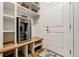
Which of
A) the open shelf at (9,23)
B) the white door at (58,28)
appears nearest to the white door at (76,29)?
the white door at (58,28)

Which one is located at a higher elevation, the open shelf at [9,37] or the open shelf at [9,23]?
the open shelf at [9,23]

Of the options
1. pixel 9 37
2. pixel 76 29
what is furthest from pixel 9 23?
pixel 76 29

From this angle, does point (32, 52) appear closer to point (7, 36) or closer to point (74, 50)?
point (7, 36)

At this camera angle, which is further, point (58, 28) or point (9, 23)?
point (58, 28)

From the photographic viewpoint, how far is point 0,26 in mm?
1178

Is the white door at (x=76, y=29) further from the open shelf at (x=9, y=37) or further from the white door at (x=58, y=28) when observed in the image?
the open shelf at (x=9, y=37)

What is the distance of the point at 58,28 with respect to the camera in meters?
2.08

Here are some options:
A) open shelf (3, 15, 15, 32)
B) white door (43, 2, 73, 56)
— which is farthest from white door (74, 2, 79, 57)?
open shelf (3, 15, 15, 32)

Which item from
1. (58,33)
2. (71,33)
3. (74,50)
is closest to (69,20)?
(71,33)

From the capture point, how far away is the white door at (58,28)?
1.80 m

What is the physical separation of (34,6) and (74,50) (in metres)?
1.36

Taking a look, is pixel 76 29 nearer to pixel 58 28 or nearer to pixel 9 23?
pixel 58 28

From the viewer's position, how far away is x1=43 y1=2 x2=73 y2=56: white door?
1.80 meters

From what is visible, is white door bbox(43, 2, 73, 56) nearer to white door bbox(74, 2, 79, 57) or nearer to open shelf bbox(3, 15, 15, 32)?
white door bbox(74, 2, 79, 57)
